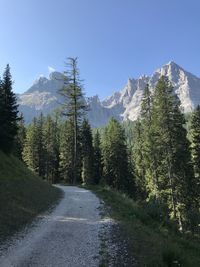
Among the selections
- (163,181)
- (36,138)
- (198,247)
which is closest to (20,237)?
(198,247)

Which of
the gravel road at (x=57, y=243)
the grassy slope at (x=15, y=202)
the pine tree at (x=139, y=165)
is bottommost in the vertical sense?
the gravel road at (x=57, y=243)

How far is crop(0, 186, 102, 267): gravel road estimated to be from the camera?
10180 millimetres

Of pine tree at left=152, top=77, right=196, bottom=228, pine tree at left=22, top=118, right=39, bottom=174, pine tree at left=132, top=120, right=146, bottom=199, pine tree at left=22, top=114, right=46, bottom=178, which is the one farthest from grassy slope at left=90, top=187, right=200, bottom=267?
pine tree at left=22, top=114, right=46, bottom=178

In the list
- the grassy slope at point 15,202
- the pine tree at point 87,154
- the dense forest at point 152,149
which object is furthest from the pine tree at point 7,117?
the pine tree at point 87,154

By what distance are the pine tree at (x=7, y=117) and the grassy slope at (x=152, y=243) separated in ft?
51.9

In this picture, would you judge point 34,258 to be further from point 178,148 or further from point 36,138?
point 36,138

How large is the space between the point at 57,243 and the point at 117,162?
47.0 meters

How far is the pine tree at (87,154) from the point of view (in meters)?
66.4

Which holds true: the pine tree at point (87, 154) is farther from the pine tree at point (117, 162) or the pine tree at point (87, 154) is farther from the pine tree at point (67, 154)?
the pine tree at point (117, 162)

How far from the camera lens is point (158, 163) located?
4484 cm

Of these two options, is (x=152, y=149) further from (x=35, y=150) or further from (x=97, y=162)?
(x=35, y=150)

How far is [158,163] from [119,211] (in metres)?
26.6

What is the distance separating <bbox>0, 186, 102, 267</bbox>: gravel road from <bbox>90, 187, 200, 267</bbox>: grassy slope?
1234 mm

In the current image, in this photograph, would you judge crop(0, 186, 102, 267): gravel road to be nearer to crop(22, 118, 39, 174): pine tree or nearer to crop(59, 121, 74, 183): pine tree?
crop(59, 121, 74, 183): pine tree
